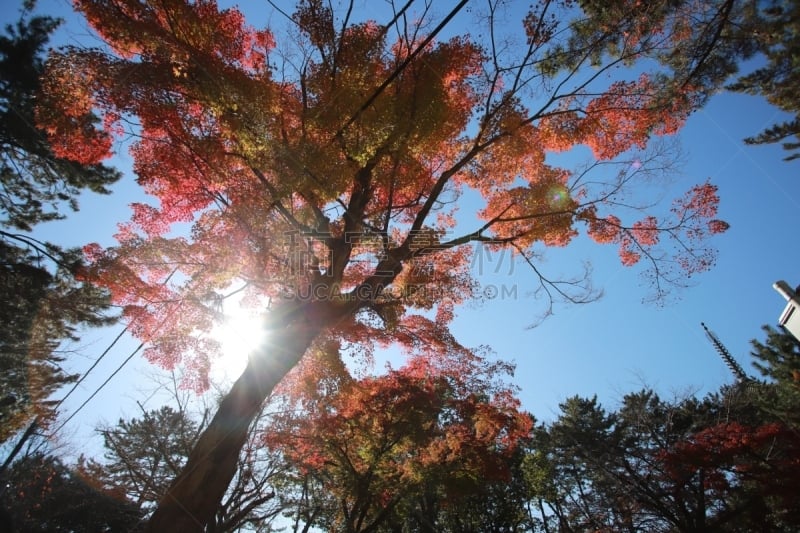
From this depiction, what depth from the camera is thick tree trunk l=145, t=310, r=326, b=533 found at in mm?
3850

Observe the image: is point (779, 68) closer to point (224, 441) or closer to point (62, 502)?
point (224, 441)

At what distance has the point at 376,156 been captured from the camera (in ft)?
23.2

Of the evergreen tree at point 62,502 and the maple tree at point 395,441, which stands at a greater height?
the maple tree at point 395,441

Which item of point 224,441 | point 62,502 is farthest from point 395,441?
point 62,502

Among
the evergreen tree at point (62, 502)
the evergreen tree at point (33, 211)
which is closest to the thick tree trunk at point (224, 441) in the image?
the evergreen tree at point (33, 211)

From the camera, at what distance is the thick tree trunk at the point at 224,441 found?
12.6 feet

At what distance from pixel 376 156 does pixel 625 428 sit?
26.9 m

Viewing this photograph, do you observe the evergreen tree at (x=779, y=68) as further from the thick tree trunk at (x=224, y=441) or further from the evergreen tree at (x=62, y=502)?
the evergreen tree at (x=62, y=502)

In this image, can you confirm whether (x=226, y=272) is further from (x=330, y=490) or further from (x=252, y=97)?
(x=330, y=490)

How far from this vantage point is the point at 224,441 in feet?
14.6

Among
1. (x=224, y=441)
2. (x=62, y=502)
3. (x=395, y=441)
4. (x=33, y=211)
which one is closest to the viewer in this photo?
(x=224, y=441)

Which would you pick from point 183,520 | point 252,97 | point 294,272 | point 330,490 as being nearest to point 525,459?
point 330,490

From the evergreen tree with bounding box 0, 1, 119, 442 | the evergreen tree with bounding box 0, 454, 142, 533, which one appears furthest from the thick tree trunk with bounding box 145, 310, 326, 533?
the evergreen tree with bounding box 0, 454, 142, 533

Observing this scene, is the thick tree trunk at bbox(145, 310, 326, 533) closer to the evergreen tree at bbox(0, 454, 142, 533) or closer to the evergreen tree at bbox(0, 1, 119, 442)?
the evergreen tree at bbox(0, 1, 119, 442)
